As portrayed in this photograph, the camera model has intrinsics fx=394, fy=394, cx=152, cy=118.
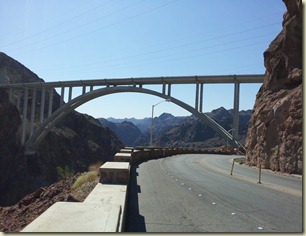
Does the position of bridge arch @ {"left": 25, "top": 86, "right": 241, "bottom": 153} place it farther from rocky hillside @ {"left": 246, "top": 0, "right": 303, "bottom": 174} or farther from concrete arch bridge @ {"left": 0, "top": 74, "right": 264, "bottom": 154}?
rocky hillside @ {"left": 246, "top": 0, "right": 303, "bottom": 174}

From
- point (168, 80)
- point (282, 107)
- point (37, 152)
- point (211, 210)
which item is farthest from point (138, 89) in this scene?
point (211, 210)

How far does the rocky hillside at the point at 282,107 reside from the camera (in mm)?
22016

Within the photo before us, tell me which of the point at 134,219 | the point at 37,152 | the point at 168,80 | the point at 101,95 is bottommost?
the point at 37,152

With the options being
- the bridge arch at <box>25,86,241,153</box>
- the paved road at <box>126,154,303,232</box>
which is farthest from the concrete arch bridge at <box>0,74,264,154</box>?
the paved road at <box>126,154,303,232</box>

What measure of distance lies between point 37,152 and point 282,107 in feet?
197

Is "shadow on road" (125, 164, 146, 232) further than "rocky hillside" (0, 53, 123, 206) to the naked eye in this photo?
No

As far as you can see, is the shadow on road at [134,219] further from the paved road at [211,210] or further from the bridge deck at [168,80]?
the bridge deck at [168,80]

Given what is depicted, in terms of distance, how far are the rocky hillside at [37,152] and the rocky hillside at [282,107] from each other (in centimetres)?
2405

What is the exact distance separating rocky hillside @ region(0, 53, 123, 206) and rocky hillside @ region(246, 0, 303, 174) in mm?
24052

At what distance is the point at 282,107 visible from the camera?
24.4 m

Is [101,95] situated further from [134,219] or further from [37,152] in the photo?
[134,219]

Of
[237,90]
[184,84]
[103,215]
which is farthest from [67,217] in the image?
[184,84]

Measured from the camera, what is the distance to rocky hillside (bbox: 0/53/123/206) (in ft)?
217

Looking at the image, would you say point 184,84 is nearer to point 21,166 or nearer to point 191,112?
point 191,112
